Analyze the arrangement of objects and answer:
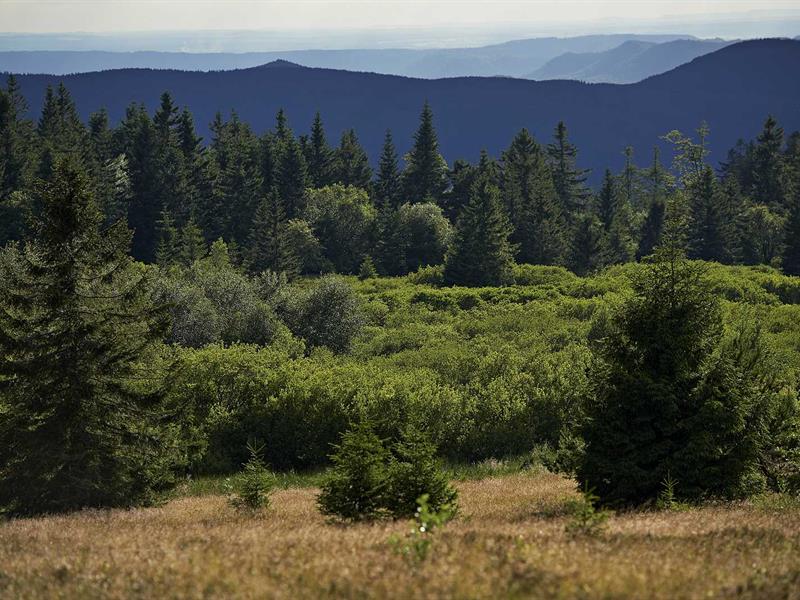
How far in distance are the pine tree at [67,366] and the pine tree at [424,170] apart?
242 ft

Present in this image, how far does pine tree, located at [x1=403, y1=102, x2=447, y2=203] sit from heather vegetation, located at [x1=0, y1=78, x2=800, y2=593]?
1431 centimetres

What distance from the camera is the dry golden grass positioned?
7.22 m

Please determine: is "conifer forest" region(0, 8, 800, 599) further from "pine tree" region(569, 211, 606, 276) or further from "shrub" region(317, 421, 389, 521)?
"pine tree" region(569, 211, 606, 276)

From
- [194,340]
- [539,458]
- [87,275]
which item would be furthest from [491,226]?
[87,275]

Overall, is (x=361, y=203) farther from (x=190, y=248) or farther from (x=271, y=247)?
(x=190, y=248)

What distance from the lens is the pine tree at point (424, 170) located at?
90625 millimetres

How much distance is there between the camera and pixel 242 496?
16797mm

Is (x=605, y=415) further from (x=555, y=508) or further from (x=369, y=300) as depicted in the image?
(x=369, y=300)

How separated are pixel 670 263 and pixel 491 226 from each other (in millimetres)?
50586

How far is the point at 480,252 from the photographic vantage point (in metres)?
64.4

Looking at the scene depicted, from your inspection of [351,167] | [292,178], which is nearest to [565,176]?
[351,167]

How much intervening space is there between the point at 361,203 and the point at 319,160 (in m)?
15.2

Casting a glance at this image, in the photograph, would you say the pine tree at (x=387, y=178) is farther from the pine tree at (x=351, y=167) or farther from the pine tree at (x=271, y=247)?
the pine tree at (x=271, y=247)

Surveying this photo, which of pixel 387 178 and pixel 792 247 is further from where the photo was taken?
pixel 387 178
